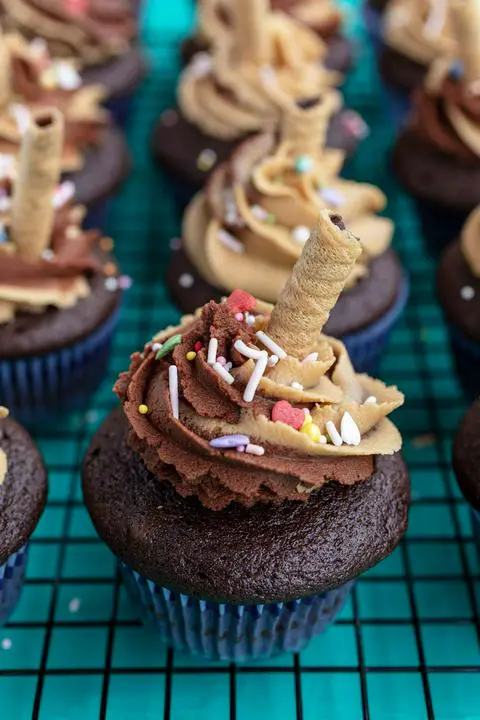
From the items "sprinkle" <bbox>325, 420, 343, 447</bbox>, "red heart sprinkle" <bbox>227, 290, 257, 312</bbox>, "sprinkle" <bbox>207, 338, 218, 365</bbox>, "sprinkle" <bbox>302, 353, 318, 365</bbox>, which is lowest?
"sprinkle" <bbox>325, 420, 343, 447</bbox>

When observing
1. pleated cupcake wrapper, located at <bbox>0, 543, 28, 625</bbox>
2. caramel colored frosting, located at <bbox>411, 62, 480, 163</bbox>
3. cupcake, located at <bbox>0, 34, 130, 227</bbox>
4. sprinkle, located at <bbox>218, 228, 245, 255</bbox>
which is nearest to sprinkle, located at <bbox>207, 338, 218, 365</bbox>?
pleated cupcake wrapper, located at <bbox>0, 543, 28, 625</bbox>

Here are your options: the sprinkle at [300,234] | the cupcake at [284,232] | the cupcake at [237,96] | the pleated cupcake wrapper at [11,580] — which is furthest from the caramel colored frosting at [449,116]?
the pleated cupcake wrapper at [11,580]

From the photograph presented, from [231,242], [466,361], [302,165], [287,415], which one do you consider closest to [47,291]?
[231,242]

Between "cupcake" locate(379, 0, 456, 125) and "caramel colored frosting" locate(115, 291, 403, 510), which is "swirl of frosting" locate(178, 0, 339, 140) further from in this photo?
"caramel colored frosting" locate(115, 291, 403, 510)

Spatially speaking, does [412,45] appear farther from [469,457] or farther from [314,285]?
[314,285]

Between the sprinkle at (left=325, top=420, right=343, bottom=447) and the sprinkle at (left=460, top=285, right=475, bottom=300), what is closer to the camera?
the sprinkle at (left=325, top=420, right=343, bottom=447)

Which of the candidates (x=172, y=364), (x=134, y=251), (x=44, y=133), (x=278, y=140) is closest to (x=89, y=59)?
(x=134, y=251)

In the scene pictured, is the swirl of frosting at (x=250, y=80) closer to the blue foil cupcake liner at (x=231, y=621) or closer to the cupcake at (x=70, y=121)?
the cupcake at (x=70, y=121)
